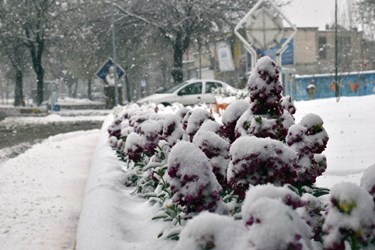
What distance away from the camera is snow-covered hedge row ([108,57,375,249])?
57.5 inches

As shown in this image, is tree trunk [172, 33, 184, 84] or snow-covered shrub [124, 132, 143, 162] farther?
tree trunk [172, 33, 184, 84]

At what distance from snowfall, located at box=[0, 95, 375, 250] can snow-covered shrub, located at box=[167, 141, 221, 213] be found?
31 cm

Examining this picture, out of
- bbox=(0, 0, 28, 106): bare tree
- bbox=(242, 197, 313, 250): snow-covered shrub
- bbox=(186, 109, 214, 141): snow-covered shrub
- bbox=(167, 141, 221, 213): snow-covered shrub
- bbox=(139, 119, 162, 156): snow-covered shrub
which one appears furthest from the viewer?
bbox=(0, 0, 28, 106): bare tree

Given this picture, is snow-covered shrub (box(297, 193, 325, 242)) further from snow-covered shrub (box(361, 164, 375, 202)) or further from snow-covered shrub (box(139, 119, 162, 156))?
snow-covered shrub (box(139, 119, 162, 156))

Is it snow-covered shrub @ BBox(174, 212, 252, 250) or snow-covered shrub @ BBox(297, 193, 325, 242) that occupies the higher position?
snow-covered shrub @ BBox(174, 212, 252, 250)

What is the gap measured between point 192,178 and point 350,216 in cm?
82

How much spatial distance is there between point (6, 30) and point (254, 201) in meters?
35.7

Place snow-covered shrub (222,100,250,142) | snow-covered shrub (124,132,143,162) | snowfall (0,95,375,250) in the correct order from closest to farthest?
snowfall (0,95,375,250), snow-covered shrub (222,100,250,142), snow-covered shrub (124,132,143,162)

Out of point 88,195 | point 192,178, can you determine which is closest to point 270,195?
point 192,178

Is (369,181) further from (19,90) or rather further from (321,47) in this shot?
(321,47)

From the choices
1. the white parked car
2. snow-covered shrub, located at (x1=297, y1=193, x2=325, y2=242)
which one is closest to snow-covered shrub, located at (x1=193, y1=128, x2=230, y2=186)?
snow-covered shrub, located at (x1=297, y1=193, x2=325, y2=242)

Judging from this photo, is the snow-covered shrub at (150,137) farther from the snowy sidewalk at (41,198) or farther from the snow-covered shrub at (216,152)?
the snow-covered shrub at (216,152)

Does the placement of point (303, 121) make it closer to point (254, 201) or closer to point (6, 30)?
point (254, 201)

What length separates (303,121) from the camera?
11.1ft
